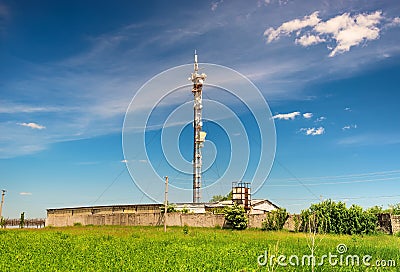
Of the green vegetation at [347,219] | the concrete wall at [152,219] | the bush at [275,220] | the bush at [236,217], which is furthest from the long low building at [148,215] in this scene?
the green vegetation at [347,219]

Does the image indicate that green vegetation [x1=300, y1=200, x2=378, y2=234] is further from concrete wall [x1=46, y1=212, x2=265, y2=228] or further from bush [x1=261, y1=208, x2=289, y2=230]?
concrete wall [x1=46, y1=212, x2=265, y2=228]

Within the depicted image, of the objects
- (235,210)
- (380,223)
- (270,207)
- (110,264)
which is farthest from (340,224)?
(110,264)

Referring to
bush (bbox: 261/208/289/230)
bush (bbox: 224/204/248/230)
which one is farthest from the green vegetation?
bush (bbox: 224/204/248/230)

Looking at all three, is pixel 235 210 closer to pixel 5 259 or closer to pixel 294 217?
pixel 294 217

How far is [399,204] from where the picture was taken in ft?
181

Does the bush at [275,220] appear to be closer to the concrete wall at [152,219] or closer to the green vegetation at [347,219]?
the concrete wall at [152,219]

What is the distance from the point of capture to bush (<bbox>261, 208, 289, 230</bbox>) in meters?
36.8

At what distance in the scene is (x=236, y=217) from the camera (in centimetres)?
3800

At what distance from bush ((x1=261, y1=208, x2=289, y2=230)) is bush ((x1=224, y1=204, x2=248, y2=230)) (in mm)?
1926

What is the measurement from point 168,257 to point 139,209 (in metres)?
32.3

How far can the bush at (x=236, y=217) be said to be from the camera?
37938 mm

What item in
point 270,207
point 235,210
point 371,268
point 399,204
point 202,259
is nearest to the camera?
point 371,268

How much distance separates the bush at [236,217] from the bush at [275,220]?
1.93 metres

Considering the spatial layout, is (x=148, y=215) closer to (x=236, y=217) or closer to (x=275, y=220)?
(x=236, y=217)
